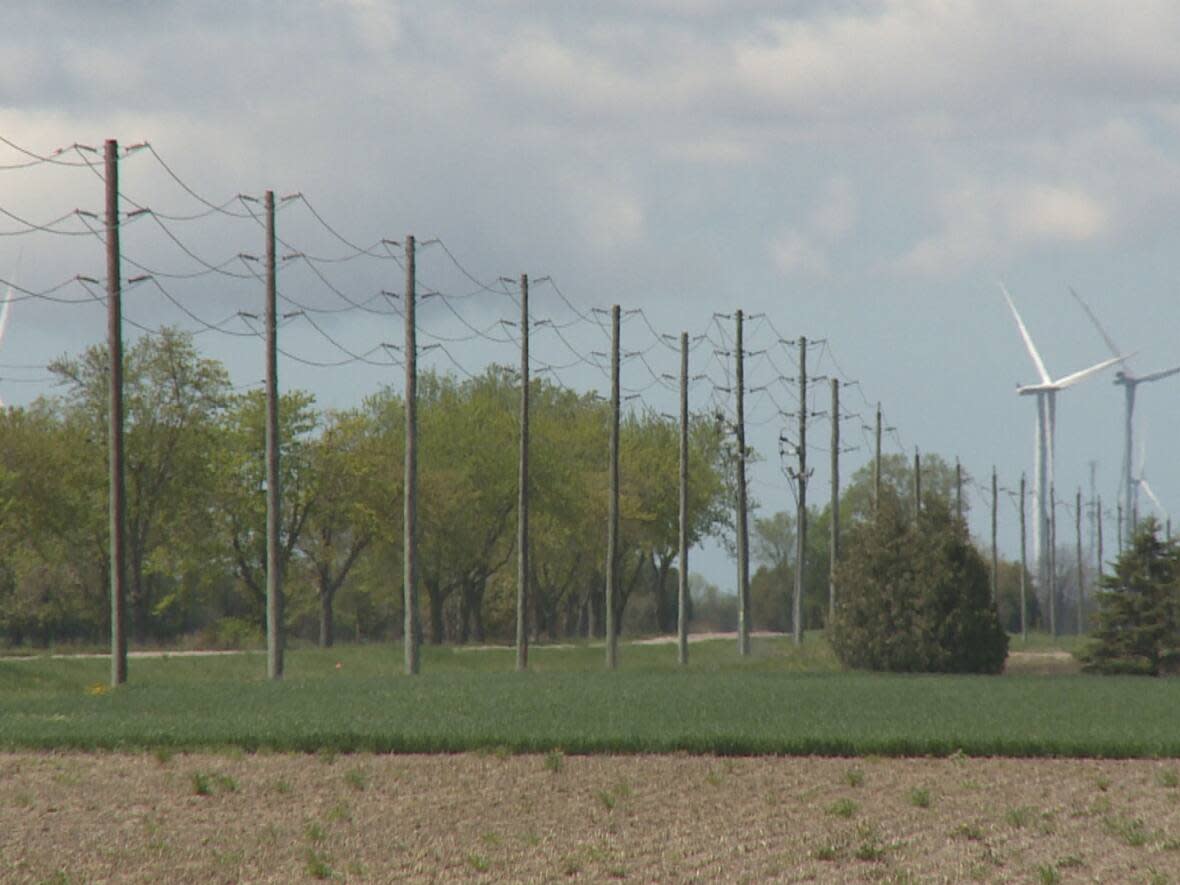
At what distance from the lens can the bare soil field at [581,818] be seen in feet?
60.1

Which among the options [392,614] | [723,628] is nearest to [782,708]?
[392,614]

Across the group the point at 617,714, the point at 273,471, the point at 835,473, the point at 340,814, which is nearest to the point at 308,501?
the point at 835,473

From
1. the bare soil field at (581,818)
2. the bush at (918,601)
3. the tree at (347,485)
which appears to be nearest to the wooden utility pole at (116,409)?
the bare soil field at (581,818)

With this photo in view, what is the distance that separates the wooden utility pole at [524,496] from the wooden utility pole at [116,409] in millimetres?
15084

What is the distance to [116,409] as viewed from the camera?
41.1m

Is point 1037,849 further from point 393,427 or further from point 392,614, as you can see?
point 392,614

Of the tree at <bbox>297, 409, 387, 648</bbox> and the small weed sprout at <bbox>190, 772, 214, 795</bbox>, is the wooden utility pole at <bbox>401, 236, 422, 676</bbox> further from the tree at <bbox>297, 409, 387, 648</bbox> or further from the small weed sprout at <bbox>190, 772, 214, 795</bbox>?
the tree at <bbox>297, 409, 387, 648</bbox>

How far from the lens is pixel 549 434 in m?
96.6

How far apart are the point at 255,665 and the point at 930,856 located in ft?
147

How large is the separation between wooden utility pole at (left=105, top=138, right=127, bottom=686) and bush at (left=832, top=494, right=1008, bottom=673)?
22.7m

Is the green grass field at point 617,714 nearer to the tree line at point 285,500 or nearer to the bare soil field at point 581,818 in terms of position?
the bare soil field at point 581,818

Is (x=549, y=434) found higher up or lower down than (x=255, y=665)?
higher up

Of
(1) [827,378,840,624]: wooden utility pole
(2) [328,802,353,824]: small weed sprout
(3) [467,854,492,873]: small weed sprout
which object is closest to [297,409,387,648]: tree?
(1) [827,378,840,624]: wooden utility pole

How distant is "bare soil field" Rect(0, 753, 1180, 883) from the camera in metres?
18.3
